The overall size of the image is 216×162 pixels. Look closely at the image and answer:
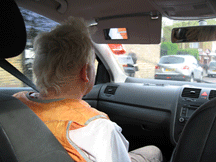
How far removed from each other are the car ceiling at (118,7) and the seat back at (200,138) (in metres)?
0.85

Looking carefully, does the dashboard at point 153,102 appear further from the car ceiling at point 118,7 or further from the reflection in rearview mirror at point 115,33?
the car ceiling at point 118,7

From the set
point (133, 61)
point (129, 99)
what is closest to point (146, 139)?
point (129, 99)

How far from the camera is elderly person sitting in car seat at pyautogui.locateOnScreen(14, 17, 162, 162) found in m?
1.22

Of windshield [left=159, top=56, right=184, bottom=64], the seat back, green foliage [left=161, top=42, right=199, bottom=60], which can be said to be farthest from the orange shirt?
windshield [left=159, top=56, right=184, bottom=64]

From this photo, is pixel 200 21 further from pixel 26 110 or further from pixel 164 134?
pixel 26 110

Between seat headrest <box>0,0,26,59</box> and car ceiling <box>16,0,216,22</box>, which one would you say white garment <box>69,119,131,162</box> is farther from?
car ceiling <box>16,0,216,22</box>

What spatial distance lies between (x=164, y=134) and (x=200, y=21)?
1510mm

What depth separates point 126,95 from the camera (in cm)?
343

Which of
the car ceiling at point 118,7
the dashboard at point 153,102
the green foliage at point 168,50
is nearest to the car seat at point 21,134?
the car ceiling at point 118,7

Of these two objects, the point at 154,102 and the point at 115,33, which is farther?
the point at 154,102

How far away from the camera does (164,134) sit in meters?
3.05

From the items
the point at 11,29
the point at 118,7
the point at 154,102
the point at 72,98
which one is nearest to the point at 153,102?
the point at 154,102

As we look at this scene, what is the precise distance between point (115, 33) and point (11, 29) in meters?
1.42

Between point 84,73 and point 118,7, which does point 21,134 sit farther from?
point 118,7
